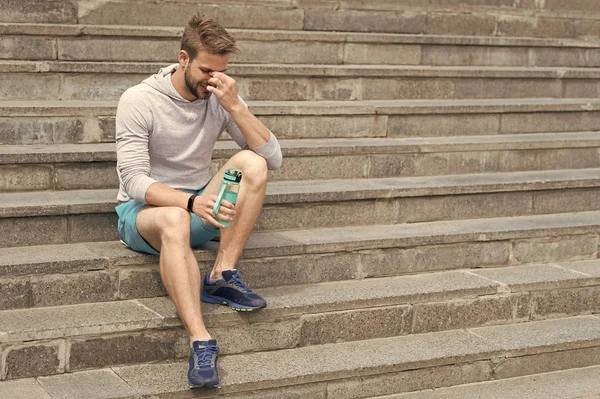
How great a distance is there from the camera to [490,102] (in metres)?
7.80

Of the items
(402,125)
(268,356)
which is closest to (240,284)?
(268,356)

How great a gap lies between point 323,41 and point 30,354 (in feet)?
12.2

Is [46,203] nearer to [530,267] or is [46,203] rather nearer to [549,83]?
[530,267]

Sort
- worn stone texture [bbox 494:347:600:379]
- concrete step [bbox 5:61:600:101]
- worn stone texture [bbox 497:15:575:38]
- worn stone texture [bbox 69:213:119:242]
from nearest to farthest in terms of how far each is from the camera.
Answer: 1. worn stone texture [bbox 69:213:119:242]
2. worn stone texture [bbox 494:347:600:379]
3. concrete step [bbox 5:61:600:101]
4. worn stone texture [bbox 497:15:575:38]

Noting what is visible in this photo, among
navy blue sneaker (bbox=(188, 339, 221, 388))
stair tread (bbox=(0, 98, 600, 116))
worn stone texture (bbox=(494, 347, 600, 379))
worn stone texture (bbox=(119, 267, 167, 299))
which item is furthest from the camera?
stair tread (bbox=(0, 98, 600, 116))

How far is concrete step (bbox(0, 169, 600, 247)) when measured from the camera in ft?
18.4

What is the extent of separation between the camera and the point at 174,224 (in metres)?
5.00

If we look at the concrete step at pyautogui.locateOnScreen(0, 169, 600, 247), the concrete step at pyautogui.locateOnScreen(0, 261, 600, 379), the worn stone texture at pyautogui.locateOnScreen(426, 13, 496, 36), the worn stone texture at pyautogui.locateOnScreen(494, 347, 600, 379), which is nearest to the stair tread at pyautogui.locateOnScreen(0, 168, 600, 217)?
the concrete step at pyautogui.locateOnScreen(0, 169, 600, 247)

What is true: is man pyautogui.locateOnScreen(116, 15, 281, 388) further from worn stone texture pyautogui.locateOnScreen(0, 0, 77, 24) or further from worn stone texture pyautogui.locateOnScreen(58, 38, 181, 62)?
worn stone texture pyautogui.locateOnScreen(0, 0, 77, 24)

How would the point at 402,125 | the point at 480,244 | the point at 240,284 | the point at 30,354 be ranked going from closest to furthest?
1. the point at 30,354
2. the point at 240,284
3. the point at 480,244
4. the point at 402,125

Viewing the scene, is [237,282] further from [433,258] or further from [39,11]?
[39,11]

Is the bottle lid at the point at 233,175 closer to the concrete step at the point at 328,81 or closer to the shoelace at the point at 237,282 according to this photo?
the shoelace at the point at 237,282

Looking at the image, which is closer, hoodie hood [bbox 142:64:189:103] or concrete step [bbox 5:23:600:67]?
hoodie hood [bbox 142:64:189:103]

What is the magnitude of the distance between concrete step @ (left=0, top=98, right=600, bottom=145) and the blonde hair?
1.41 m
